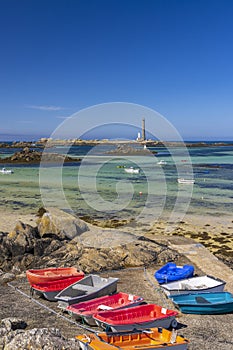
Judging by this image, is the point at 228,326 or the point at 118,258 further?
the point at 118,258

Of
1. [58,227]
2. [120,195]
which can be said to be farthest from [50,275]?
[120,195]

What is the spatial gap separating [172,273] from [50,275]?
14.1 ft

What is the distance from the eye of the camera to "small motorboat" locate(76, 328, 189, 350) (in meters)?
7.32

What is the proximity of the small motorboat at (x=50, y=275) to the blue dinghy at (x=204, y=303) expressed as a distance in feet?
11.9

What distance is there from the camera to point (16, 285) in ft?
42.5

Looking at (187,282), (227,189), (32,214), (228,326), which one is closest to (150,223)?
(32,214)

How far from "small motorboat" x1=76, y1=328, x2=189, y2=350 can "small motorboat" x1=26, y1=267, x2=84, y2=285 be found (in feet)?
14.9

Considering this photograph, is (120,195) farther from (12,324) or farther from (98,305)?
(12,324)

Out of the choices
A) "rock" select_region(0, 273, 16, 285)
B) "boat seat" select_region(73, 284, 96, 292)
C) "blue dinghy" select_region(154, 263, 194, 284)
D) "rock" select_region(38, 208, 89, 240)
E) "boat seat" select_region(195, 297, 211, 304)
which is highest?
"rock" select_region(38, 208, 89, 240)

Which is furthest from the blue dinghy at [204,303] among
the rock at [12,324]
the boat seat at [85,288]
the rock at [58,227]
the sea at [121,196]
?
the sea at [121,196]

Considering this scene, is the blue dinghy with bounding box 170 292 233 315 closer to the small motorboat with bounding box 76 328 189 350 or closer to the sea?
the small motorboat with bounding box 76 328 189 350

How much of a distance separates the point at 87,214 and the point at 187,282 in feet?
47.3

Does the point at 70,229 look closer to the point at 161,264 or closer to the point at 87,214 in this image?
the point at 161,264

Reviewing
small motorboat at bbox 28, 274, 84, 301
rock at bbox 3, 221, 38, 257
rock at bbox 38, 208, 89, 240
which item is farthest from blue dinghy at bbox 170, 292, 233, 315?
rock at bbox 38, 208, 89, 240
